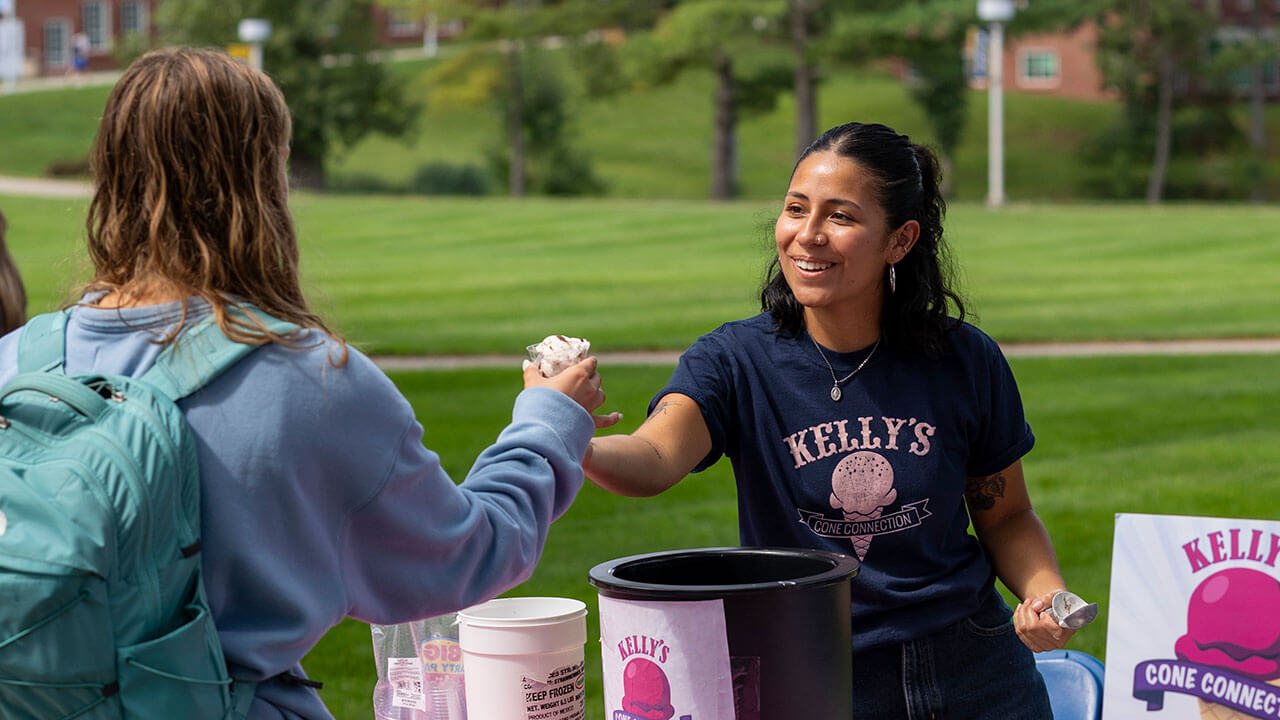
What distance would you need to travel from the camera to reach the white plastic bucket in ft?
8.39

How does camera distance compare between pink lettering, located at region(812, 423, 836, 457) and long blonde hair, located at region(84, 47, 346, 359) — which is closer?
long blonde hair, located at region(84, 47, 346, 359)

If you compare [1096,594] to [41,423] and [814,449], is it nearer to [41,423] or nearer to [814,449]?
[814,449]

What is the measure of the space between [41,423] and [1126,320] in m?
15.7


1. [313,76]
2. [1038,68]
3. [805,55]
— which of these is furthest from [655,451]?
[1038,68]

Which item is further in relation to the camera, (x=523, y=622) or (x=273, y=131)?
(x=523, y=622)

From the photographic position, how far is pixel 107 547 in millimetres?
1768

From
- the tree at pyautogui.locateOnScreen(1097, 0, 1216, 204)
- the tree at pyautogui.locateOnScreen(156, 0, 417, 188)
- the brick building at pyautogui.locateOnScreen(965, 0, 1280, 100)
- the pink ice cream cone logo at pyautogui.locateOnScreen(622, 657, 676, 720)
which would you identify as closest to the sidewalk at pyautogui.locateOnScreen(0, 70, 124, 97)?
the tree at pyautogui.locateOnScreen(156, 0, 417, 188)

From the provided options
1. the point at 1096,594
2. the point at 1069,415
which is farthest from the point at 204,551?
the point at 1069,415

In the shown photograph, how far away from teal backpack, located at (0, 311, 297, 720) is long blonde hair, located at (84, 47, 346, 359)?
105mm

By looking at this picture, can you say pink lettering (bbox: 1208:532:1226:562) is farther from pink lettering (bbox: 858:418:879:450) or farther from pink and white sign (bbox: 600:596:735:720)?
pink and white sign (bbox: 600:596:735:720)

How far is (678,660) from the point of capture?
88.8 inches

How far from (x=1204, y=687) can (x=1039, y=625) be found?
0.85 meters

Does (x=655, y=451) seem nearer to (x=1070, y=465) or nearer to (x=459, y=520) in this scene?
(x=459, y=520)

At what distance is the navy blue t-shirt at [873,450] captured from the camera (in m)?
2.83
